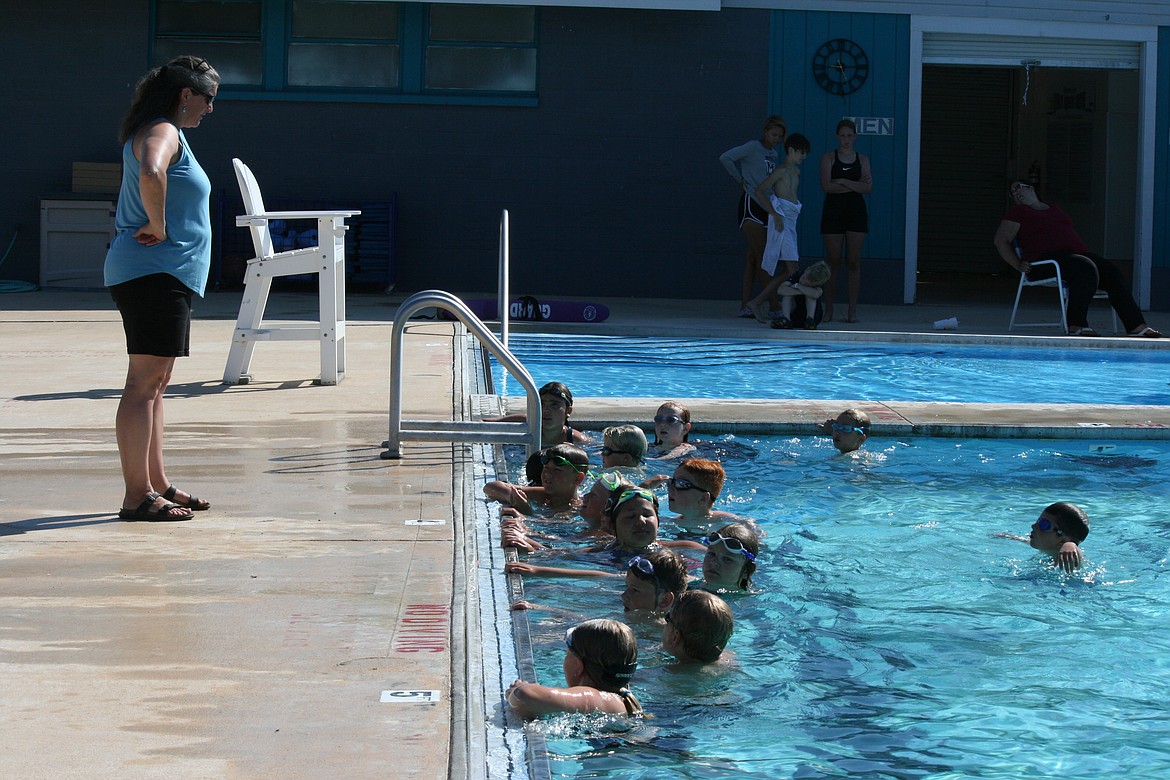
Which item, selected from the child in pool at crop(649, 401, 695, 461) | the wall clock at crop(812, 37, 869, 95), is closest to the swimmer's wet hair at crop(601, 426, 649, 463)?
the child in pool at crop(649, 401, 695, 461)

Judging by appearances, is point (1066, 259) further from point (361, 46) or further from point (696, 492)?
point (361, 46)

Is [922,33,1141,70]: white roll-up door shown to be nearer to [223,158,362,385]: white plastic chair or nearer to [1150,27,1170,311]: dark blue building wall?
[1150,27,1170,311]: dark blue building wall

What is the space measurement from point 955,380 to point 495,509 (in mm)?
6478

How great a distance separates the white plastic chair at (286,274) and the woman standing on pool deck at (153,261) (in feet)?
10.2

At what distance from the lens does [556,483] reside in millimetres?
5582

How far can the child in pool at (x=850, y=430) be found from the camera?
22.8ft

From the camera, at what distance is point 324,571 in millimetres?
4195

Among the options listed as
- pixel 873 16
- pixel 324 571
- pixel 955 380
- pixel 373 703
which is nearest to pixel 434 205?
pixel 873 16

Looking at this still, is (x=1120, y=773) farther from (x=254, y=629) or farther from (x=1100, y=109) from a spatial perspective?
(x=1100, y=109)

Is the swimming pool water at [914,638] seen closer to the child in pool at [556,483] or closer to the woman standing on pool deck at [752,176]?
the child in pool at [556,483]

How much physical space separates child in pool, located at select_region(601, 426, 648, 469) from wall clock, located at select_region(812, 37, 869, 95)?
973 cm

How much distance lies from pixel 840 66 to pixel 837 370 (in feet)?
18.3

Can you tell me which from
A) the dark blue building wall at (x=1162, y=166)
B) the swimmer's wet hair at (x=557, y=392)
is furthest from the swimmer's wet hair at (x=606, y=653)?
the dark blue building wall at (x=1162, y=166)

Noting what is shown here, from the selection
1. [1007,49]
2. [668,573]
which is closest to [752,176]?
[1007,49]
